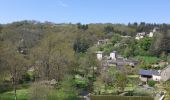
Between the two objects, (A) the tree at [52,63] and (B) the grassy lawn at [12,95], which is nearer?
(B) the grassy lawn at [12,95]

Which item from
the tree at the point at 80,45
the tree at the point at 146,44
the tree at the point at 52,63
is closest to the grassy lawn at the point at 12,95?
the tree at the point at 52,63

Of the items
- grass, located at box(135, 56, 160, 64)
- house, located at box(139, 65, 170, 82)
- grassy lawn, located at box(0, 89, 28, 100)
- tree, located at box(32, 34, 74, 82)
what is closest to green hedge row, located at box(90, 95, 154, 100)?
grassy lawn, located at box(0, 89, 28, 100)

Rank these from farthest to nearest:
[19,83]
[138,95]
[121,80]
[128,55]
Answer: [128,55], [19,83], [121,80], [138,95]

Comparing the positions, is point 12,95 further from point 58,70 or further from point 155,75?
point 155,75

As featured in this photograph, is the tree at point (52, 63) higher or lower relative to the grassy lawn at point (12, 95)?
higher

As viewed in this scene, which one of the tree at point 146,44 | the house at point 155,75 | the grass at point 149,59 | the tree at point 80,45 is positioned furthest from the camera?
the tree at point 80,45

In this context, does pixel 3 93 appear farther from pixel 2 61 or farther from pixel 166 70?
pixel 166 70

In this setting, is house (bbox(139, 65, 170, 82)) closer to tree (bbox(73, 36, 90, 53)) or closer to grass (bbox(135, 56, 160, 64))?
grass (bbox(135, 56, 160, 64))

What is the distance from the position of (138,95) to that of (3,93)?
12647 millimetres

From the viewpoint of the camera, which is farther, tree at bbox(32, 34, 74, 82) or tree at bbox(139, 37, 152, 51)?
tree at bbox(139, 37, 152, 51)

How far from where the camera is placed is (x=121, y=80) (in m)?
34.5

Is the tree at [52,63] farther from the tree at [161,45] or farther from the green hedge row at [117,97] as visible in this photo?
the tree at [161,45]

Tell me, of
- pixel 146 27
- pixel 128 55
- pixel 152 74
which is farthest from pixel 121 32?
pixel 152 74

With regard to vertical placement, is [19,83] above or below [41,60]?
below
